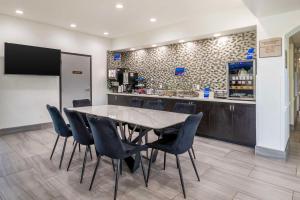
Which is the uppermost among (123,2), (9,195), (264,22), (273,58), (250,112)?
(123,2)

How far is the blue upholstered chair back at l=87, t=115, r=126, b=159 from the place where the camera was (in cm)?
217

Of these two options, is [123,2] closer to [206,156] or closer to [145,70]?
[145,70]

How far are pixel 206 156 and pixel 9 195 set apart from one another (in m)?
2.92

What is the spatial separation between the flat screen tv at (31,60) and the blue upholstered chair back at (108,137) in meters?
3.80

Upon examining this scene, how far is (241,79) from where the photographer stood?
4359 millimetres

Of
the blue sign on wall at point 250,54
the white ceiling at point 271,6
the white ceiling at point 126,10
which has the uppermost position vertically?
the white ceiling at point 126,10

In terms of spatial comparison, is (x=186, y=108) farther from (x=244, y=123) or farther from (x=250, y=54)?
(x=250, y=54)

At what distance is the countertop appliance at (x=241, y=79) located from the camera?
421 cm

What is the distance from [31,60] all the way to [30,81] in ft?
1.82

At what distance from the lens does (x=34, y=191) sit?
94.0 inches

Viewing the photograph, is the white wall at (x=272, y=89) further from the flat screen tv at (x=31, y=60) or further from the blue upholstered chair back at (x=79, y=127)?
the flat screen tv at (x=31, y=60)

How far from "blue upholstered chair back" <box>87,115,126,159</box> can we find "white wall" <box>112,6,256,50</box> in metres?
3.45

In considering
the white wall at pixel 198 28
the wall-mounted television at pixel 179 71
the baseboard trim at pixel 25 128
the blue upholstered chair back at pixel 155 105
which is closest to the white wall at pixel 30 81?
the baseboard trim at pixel 25 128

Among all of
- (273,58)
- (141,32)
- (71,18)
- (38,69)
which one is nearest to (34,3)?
(71,18)
